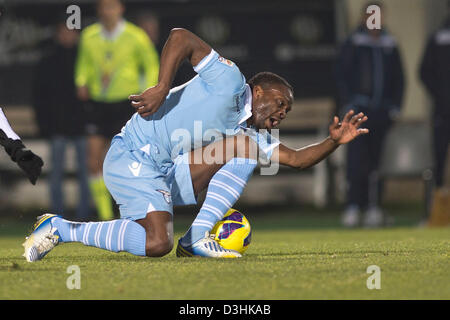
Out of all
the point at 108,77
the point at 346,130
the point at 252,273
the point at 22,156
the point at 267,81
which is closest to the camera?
the point at 252,273

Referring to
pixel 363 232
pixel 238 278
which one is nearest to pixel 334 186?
pixel 363 232

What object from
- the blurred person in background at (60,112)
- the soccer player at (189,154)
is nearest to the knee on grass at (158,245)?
the soccer player at (189,154)

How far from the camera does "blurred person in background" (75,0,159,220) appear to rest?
9.85m

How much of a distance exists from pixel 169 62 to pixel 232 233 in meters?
1.13

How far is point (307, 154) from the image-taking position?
551 cm

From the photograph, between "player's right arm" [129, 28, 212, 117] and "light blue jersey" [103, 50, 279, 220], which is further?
"light blue jersey" [103, 50, 279, 220]

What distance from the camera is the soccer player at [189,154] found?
5.47 meters

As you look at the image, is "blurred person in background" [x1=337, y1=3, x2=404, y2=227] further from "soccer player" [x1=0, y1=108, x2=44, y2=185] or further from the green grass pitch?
"soccer player" [x1=0, y1=108, x2=44, y2=185]

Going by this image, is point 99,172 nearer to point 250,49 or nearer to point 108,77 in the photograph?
point 108,77

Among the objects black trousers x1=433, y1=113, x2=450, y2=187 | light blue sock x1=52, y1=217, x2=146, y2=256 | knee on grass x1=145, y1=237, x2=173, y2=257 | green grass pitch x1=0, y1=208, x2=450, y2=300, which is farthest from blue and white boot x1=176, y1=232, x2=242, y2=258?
black trousers x1=433, y1=113, x2=450, y2=187

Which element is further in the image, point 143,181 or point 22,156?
point 143,181

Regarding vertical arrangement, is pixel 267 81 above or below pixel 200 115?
above

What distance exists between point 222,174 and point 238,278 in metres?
1.19

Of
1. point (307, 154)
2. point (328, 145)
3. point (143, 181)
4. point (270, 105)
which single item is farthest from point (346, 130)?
point (143, 181)
